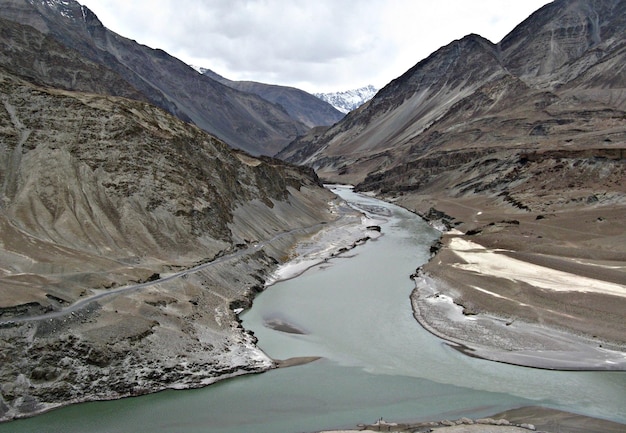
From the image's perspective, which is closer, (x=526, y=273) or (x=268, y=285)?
(x=526, y=273)

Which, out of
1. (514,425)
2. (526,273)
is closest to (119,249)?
(514,425)

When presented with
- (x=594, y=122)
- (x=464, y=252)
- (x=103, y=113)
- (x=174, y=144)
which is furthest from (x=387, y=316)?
(x=594, y=122)

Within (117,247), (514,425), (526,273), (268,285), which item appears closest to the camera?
(514,425)

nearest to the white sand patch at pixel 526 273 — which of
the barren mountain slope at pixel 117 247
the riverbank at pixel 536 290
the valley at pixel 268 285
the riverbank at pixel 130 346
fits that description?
the riverbank at pixel 536 290


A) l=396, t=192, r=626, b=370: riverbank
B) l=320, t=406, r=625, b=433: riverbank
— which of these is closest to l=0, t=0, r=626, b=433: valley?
l=396, t=192, r=626, b=370: riverbank

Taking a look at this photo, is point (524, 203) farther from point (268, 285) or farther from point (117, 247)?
point (117, 247)

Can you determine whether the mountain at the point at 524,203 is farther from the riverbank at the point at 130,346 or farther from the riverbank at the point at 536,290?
the riverbank at the point at 130,346
